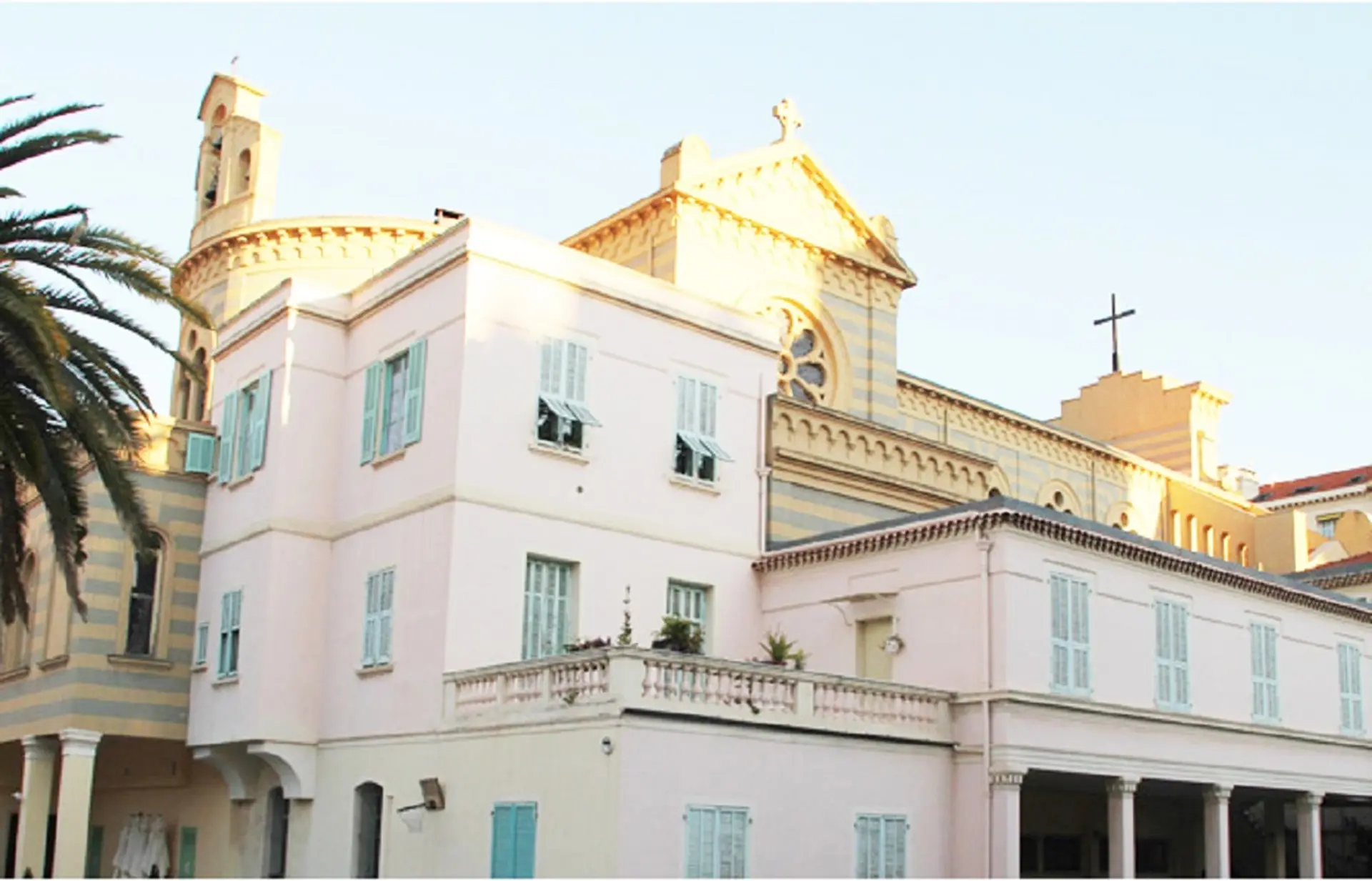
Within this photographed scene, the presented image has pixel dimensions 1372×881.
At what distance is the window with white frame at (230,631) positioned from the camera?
85.1 ft

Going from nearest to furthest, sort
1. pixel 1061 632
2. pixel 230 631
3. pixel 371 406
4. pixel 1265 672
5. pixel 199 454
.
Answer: pixel 1061 632
pixel 371 406
pixel 230 631
pixel 1265 672
pixel 199 454

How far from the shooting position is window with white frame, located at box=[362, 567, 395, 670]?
23.8m

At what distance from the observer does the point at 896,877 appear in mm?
22203

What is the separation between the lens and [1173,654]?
84.3ft

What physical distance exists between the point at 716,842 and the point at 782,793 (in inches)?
52.2

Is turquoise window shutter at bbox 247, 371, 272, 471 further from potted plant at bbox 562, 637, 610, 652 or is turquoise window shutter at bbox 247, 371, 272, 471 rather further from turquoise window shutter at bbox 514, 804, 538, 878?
turquoise window shutter at bbox 514, 804, 538, 878

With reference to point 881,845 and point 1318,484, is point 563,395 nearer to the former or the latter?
point 881,845

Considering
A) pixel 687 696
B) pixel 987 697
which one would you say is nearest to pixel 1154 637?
pixel 987 697

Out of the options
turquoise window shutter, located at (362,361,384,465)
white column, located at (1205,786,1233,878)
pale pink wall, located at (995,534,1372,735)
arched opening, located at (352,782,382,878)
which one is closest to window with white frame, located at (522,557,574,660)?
arched opening, located at (352,782,382,878)

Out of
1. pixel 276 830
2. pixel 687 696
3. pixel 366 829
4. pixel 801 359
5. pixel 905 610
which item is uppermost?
pixel 801 359

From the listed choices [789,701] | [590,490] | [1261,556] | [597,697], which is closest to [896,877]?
[789,701]

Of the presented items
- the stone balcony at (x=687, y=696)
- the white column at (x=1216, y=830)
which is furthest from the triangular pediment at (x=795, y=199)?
the white column at (x=1216, y=830)

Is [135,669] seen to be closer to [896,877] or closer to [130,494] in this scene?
[130,494]

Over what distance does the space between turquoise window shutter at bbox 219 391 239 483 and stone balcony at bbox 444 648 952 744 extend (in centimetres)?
772
